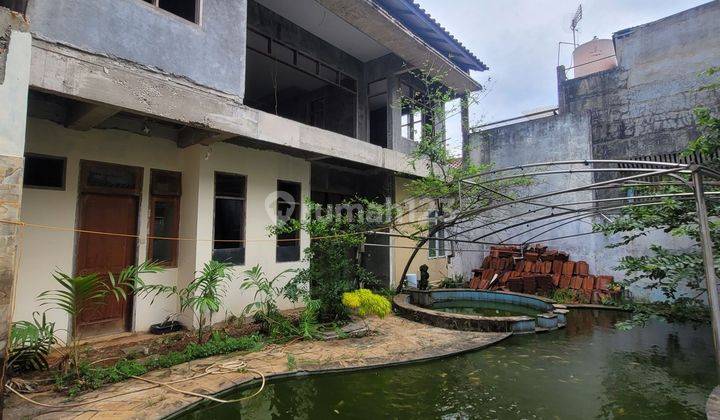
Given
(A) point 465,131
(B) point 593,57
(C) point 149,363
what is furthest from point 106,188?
(B) point 593,57

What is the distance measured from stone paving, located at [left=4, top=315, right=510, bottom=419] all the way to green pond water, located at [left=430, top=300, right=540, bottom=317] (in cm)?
230

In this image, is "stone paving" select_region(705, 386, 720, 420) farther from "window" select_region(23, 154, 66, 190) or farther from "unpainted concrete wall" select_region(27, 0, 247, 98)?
"window" select_region(23, 154, 66, 190)

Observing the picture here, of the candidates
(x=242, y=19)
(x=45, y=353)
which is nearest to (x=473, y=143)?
(x=242, y=19)

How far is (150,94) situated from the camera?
5.11 m

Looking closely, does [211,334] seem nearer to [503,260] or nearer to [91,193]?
[91,193]

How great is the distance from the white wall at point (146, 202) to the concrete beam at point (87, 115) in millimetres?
318

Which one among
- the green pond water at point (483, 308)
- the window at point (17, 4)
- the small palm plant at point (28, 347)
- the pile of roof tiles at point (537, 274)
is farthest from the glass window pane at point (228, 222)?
the pile of roof tiles at point (537, 274)

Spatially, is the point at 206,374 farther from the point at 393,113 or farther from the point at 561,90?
the point at 561,90

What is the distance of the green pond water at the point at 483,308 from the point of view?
30.2 ft

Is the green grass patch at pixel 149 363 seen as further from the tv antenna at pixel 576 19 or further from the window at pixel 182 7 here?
the tv antenna at pixel 576 19

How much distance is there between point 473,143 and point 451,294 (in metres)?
6.21

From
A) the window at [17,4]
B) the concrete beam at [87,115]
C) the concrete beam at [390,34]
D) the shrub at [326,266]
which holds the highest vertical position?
the concrete beam at [390,34]

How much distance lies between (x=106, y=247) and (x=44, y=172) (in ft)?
4.71

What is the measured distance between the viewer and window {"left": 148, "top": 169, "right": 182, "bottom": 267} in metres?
6.79
